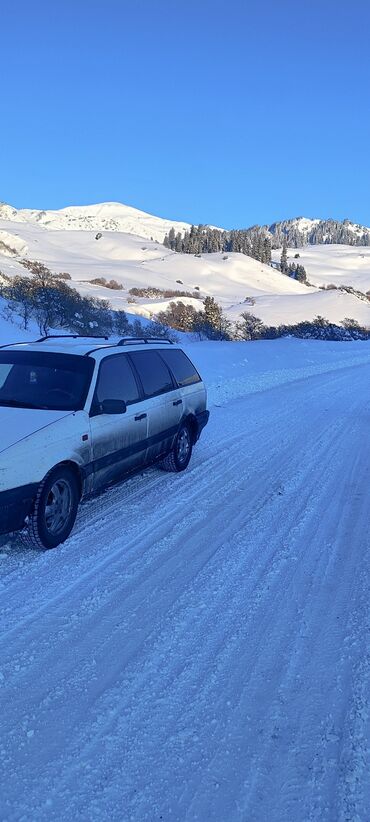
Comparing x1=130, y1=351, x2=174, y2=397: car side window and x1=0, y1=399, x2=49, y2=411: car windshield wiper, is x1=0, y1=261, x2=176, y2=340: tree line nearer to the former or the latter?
x1=130, y1=351, x2=174, y2=397: car side window

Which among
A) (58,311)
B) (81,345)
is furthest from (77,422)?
(58,311)

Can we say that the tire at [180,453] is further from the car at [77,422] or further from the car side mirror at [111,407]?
the car side mirror at [111,407]

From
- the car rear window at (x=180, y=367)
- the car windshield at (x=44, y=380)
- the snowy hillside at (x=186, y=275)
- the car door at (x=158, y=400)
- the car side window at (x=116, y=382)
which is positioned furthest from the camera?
the snowy hillside at (x=186, y=275)

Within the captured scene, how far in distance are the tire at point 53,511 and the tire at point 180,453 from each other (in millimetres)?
2114

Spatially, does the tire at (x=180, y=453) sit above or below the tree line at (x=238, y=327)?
below

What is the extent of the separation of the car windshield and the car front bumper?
0.97 metres

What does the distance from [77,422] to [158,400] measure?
5.60ft

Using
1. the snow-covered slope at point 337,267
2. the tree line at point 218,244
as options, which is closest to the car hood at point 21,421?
the snow-covered slope at point 337,267

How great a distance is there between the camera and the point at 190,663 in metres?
3.24

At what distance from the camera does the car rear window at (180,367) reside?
7.15 m

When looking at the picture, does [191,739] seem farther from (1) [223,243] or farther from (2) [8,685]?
(1) [223,243]

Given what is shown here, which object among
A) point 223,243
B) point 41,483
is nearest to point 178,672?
point 41,483

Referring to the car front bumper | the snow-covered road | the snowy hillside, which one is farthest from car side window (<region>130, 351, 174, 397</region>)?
the snowy hillside

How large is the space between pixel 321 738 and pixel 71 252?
112983mm
